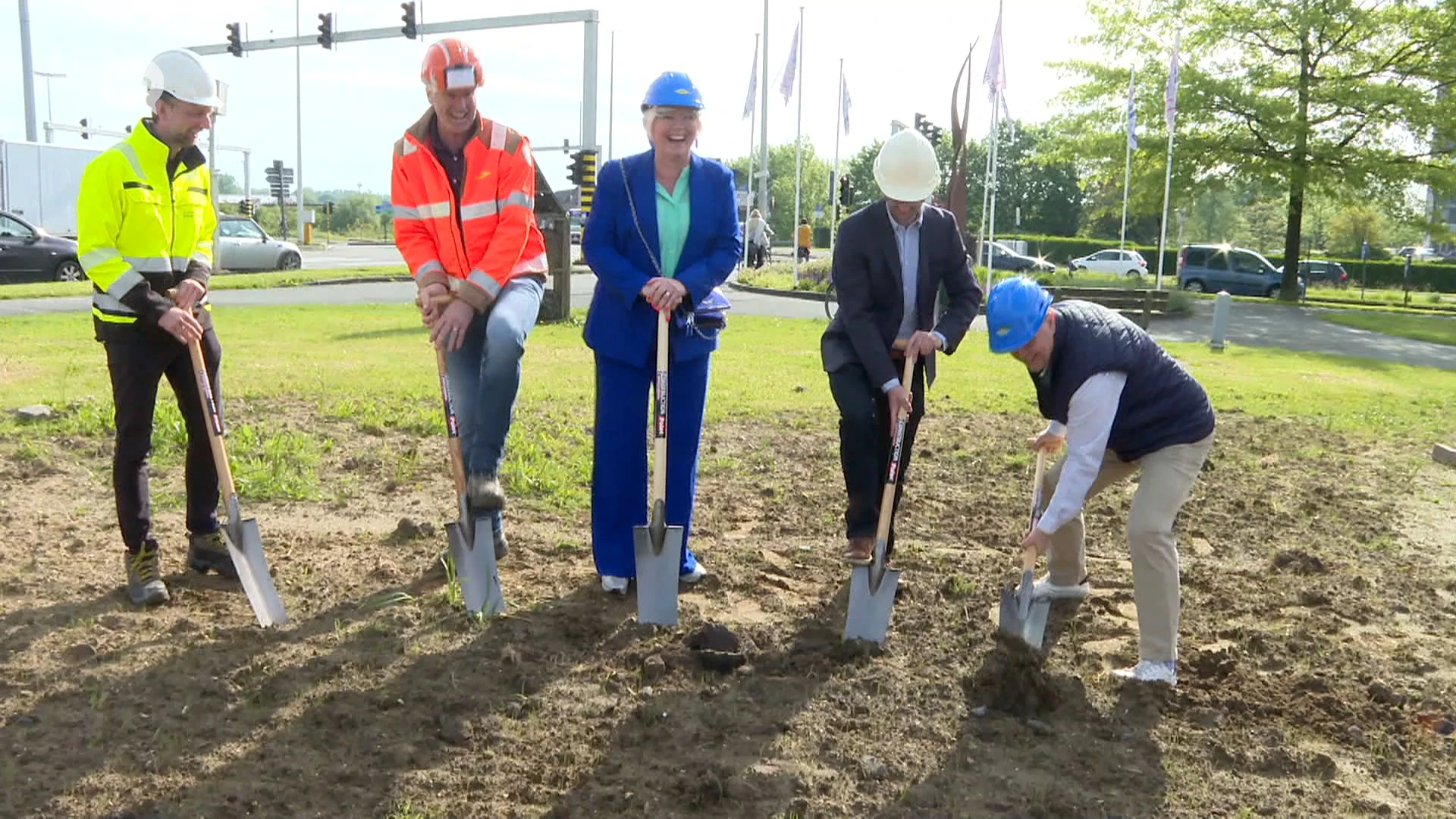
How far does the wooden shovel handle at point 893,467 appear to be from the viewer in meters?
4.67

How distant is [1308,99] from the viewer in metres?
30.1

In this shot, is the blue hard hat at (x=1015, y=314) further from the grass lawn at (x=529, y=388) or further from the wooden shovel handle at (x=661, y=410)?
the grass lawn at (x=529, y=388)

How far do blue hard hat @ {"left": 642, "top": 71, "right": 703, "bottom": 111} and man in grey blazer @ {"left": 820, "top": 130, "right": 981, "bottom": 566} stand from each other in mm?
872

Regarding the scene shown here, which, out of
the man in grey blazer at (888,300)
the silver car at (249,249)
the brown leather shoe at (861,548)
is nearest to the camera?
the man in grey blazer at (888,300)

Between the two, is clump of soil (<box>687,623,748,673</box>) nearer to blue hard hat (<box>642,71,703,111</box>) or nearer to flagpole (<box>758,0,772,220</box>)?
blue hard hat (<box>642,71,703,111</box>)

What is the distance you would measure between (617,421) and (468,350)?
2.17 ft

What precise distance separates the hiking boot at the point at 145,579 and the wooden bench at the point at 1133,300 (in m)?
17.7

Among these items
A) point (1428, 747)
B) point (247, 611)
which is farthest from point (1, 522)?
point (1428, 747)

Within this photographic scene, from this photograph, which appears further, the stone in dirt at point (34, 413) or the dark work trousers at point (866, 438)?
the stone in dirt at point (34, 413)

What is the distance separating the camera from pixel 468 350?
483 centimetres

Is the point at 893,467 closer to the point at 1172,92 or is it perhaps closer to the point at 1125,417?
the point at 1125,417

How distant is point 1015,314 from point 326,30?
22.9 meters

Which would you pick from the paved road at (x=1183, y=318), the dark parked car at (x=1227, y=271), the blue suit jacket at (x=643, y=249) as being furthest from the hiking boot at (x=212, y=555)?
the dark parked car at (x=1227, y=271)

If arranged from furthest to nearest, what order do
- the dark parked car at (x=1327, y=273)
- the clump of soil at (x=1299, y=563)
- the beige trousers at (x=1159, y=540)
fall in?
the dark parked car at (x=1327, y=273)
the clump of soil at (x=1299, y=563)
the beige trousers at (x=1159, y=540)
